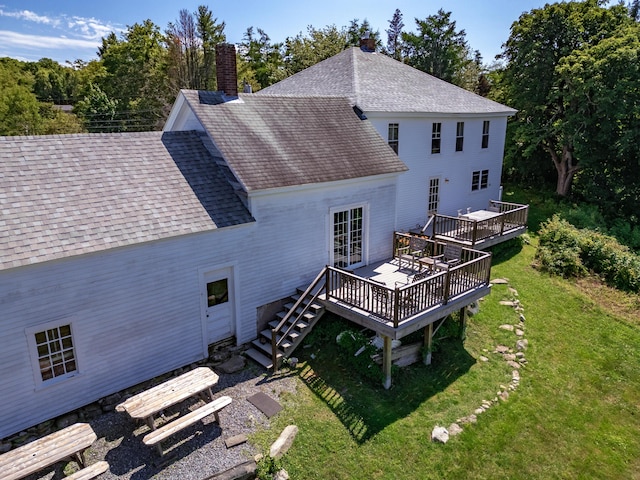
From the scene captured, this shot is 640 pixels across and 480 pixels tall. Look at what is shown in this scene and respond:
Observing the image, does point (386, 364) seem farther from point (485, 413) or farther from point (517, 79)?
point (517, 79)

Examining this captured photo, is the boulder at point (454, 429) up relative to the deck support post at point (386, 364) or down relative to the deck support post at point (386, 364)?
down

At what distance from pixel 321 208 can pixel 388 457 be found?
720cm

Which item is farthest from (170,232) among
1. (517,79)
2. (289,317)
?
(517,79)

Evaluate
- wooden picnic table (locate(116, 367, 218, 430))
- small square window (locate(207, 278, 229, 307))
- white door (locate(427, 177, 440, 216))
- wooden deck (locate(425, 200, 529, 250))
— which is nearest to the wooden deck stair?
small square window (locate(207, 278, 229, 307))

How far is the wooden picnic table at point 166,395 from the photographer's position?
339 inches

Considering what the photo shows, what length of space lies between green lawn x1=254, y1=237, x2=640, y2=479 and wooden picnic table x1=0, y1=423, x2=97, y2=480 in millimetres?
3381

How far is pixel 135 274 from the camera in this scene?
9883 millimetres

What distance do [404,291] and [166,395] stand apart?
6.01 m

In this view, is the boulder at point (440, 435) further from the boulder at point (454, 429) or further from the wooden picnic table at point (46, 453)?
the wooden picnic table at point (46, 453)

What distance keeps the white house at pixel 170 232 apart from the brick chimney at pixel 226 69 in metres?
0.08

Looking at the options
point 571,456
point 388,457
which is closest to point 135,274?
point 388,457

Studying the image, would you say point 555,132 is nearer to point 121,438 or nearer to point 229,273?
point 229,273

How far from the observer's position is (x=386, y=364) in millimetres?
10984

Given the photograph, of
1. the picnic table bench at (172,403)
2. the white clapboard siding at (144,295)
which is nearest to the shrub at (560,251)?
the white clapboard siding at (144,295)
